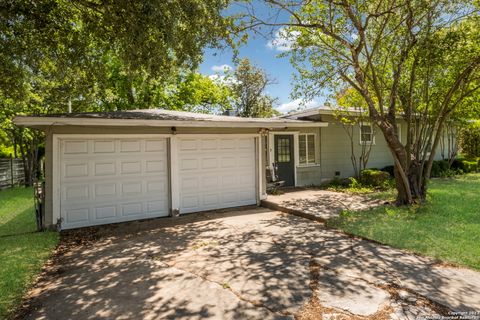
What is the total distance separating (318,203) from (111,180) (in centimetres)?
586

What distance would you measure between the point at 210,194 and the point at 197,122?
2.23 m

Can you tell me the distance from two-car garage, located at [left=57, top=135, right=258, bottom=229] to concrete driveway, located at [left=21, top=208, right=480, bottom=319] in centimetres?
109

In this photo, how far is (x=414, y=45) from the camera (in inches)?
303

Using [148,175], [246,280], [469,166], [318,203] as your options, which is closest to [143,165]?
[148,175]

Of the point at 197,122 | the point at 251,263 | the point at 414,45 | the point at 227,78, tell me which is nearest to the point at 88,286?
the point at 251,263

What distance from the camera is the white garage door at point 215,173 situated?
8352mm

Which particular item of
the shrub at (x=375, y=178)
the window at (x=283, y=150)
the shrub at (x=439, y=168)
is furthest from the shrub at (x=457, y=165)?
the window at (x=283, y=150)

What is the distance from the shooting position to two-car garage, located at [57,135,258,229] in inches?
273

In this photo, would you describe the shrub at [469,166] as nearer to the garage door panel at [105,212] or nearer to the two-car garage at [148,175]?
the two-car garage at [148,175]

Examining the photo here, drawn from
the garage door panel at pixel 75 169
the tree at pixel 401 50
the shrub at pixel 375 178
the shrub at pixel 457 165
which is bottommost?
the shrub at pixel 375 178

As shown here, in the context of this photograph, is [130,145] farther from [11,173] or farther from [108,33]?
[11,173]

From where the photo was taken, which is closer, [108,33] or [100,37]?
[108,33]

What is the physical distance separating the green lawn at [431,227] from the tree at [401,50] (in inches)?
34.5

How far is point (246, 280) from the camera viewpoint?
4.09 meters
